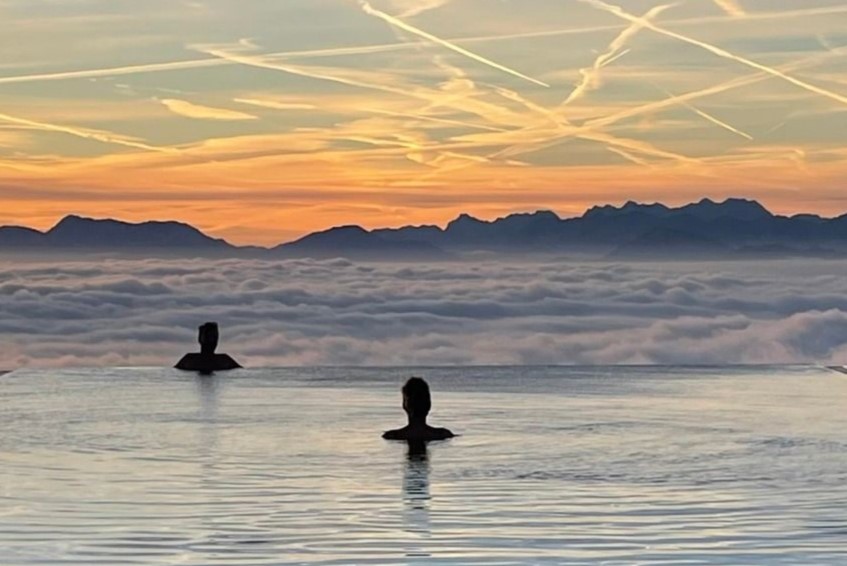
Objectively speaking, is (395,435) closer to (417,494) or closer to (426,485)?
(426,485)

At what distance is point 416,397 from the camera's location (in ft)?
284

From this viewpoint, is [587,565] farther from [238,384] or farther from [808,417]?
[238,384]

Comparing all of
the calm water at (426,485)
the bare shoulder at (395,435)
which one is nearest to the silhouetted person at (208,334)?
the calm water at (426,485)

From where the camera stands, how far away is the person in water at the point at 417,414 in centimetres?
8543

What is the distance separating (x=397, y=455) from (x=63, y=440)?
19661 mm

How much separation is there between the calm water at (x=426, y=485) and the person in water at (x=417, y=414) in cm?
125

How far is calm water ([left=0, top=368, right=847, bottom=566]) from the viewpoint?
49906 mm

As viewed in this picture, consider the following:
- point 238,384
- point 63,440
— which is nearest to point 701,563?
point 63,440

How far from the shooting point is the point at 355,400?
490ft

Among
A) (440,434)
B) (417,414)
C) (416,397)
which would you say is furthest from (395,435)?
(416,397)

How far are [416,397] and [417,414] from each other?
2986 millimetres

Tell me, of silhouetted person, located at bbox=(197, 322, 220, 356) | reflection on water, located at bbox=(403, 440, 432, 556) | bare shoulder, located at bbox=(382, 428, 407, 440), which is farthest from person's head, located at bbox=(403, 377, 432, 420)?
silhouetted person, located at bbox=(197, 322, 220, 356)

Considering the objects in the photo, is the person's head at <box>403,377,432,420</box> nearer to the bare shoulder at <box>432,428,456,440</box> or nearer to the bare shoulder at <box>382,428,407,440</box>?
the bare shoulder at <box>432,428,456,440</box>

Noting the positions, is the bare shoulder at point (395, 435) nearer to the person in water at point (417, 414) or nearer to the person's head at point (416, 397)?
the person in water at point (417, 414)
